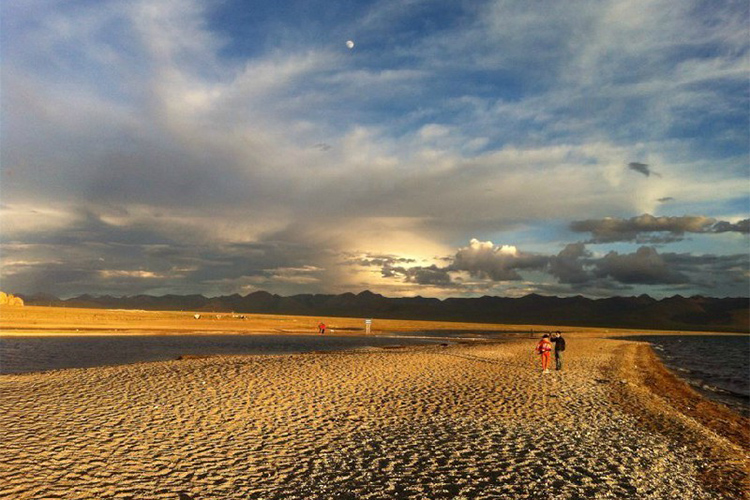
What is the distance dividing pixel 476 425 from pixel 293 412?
661 centimetres

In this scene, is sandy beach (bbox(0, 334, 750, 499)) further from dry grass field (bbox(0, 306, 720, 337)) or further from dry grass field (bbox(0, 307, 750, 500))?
dry grass field (bbox(0, 306, 720, 337))

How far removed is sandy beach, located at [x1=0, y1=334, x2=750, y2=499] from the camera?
10.2 m

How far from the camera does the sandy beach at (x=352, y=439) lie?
10.2 metres

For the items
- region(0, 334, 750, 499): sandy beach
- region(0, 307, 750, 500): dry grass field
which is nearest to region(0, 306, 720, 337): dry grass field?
region(0, 307, 750, 500): dry grass field

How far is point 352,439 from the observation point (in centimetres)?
1355

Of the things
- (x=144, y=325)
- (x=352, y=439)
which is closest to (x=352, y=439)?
(x=352, y=439)

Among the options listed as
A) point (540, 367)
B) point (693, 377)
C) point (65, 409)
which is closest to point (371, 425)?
point (65, 409)

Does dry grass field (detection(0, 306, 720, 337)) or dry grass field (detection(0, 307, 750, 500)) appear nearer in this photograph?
A: dry grass field (detection(0, 307, 750, 500))

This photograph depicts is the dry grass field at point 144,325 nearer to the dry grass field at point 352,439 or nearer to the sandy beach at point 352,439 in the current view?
the dry grass field at point 352,439

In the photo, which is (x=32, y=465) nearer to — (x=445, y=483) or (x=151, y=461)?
(x=151, y=461)

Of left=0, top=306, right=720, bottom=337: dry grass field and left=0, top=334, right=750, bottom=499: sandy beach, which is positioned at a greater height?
left=0, top=334, right=750, bottom=499: sandy beach

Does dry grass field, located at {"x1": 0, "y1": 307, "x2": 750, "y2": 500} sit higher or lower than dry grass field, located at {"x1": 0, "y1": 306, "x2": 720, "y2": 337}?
higher

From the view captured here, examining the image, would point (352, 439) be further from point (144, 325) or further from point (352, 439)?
point (144, 325)

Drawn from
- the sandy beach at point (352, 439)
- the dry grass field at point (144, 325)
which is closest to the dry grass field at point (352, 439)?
the sandy beach at point (352, 439)
